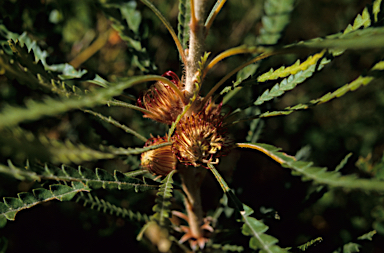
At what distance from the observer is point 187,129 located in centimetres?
89

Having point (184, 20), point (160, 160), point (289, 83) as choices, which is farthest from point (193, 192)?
point (184, 20)

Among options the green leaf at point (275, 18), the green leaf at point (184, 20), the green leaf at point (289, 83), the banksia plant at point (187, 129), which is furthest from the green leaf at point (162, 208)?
the green leaf at point (275, 18)

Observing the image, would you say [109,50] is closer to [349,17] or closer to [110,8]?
[110,8]

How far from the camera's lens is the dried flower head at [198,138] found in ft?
2.90

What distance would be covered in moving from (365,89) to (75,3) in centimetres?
226

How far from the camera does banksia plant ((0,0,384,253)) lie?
66 centimetres

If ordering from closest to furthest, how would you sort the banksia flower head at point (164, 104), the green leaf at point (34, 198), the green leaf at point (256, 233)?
the green leaf at point (256, 233) → the green leaf at point (34, 198) → the banksia flower head at point (164, 104)

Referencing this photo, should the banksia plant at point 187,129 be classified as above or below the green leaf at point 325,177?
above

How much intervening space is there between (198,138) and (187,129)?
0.05m

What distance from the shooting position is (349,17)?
6.63 feet

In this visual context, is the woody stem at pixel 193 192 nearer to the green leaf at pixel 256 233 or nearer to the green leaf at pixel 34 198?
the green leaf at pixel 256 233

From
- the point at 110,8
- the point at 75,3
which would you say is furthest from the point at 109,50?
the point at 110,8

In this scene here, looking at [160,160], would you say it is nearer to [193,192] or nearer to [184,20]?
[193,192]

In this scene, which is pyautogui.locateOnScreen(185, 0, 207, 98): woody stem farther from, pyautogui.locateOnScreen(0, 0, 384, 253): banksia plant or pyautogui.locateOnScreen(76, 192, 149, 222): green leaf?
pyautogui.locateOnScreen(76, 192, 149, 222): green leaf
